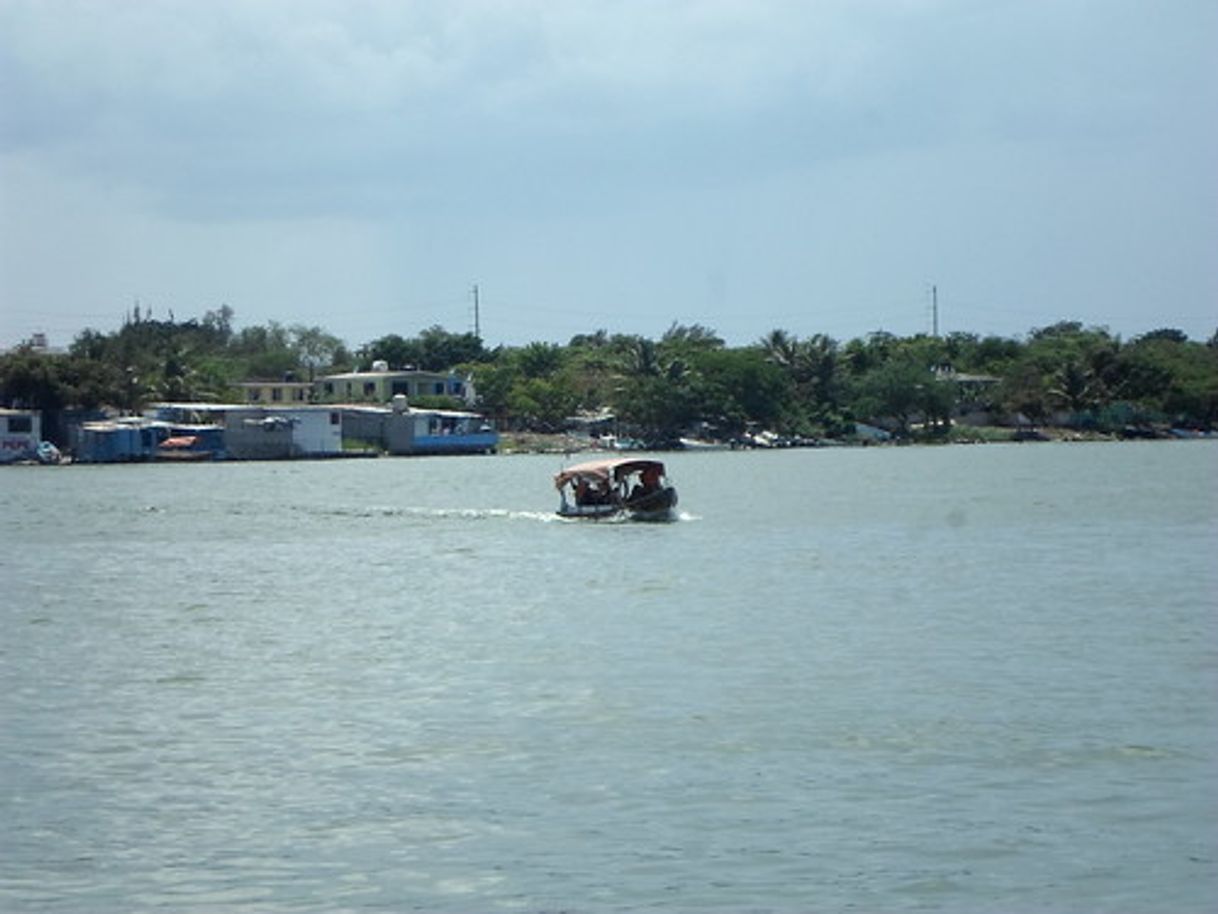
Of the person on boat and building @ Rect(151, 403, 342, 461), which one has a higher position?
building @ Rect(151, 403, 342, 461)

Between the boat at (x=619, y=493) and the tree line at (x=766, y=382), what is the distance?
4957cm

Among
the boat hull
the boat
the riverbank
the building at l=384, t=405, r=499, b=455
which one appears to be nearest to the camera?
the boat hull

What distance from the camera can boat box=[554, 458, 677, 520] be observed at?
4294 cm

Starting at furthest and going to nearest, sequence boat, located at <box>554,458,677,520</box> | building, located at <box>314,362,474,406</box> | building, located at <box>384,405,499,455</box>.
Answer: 1. building, located at <box>314,362,474,406</box>
2. building, located at <box>384,405,499,455</box>
3. boat, located at <box>554,458,677,520</box>

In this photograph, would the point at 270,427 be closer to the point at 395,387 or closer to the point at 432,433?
the point at 432,433

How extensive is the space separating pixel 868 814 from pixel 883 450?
8966cm

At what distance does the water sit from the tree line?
206ft

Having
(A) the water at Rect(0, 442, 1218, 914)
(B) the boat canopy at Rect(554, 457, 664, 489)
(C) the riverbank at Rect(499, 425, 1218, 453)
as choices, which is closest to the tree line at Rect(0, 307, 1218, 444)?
(C) the riverbank at Rect(499, 425, 1218, 453)

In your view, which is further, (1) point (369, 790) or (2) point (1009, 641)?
(2) point (1009, 641)

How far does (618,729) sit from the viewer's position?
15938mm

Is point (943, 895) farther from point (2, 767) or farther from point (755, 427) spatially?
point (755, 427)

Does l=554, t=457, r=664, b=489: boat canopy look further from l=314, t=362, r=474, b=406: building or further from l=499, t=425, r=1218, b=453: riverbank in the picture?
l=314, t=362, r=474, b=406: building

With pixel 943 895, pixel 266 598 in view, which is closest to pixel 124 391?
pixel 266 598

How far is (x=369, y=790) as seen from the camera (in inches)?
538
